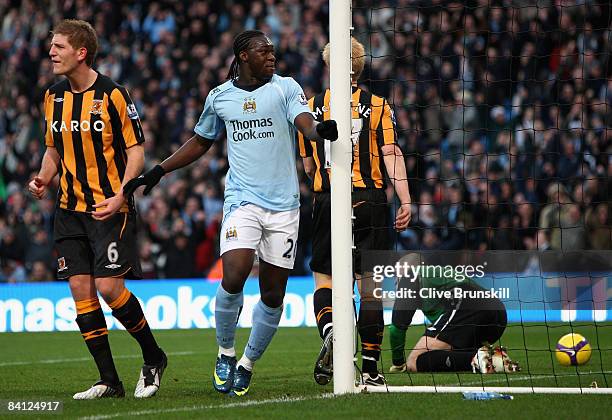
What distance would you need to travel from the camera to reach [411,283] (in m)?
7.23

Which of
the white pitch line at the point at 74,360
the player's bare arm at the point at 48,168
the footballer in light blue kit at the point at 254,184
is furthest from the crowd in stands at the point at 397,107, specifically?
the player's bare arm at the point at 48,168

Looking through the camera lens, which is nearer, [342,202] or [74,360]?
[342,202]

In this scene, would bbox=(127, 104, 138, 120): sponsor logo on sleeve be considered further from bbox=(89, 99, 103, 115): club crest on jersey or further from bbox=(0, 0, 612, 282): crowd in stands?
bbox=(0, 0, 612, 282): crowd in stands

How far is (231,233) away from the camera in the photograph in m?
6.80

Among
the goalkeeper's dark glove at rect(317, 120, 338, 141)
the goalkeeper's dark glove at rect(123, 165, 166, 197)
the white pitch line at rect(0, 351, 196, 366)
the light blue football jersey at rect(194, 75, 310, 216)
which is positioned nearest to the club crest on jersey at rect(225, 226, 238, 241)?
the light blue football jersey at rect(194, 75, 310, 216)

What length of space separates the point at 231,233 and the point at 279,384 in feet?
4.81

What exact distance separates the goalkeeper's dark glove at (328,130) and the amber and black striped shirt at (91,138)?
118cm

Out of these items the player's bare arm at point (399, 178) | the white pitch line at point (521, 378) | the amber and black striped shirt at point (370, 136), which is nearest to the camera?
the player's bare arm at point (399, 178)

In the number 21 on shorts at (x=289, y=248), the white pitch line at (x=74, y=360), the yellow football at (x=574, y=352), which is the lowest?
the white pitch line at (x=74, y=360)

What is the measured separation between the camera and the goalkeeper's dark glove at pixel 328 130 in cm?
655

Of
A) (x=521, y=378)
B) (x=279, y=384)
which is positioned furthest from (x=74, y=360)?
(x=521, y=378)

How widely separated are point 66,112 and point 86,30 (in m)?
0.52

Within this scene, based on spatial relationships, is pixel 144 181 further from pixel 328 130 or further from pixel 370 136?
pixel 370 136

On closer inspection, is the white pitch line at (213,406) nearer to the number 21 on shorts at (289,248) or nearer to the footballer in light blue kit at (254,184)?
the footballer in light blue kit at (254,184)
